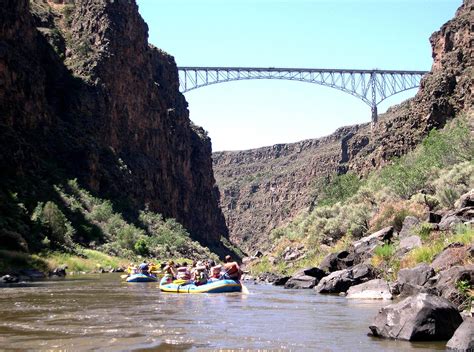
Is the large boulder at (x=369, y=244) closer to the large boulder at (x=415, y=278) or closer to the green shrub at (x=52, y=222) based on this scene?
the large boulder at (x=415, y=278)

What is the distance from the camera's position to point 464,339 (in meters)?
9.78

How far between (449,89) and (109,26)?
166 feet

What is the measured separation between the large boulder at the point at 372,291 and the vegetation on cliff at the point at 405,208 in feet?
3.74

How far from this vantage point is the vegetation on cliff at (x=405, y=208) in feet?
68.9

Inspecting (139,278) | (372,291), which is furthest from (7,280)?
(372,291)

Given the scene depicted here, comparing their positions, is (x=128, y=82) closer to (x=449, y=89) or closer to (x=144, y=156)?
(x=144, y=156)

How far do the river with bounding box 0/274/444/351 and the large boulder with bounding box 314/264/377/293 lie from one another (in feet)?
4.18

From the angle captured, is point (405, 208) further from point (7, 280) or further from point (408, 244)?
point (7, 280)

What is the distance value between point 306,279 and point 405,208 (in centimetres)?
613

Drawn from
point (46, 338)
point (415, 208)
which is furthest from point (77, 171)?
point (46, 338)

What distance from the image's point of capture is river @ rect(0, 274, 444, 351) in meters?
10.8

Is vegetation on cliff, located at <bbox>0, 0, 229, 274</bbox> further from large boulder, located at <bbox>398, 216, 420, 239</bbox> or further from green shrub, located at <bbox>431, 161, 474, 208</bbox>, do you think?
green shrub, located at <bbox>431, 161, 474, 208</bbox>

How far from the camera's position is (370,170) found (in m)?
66.9

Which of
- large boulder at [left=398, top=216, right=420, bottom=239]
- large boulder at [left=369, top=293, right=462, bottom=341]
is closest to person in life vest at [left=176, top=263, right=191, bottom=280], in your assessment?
large boulder at [left=398, top=216, right=420, bottom=239]
